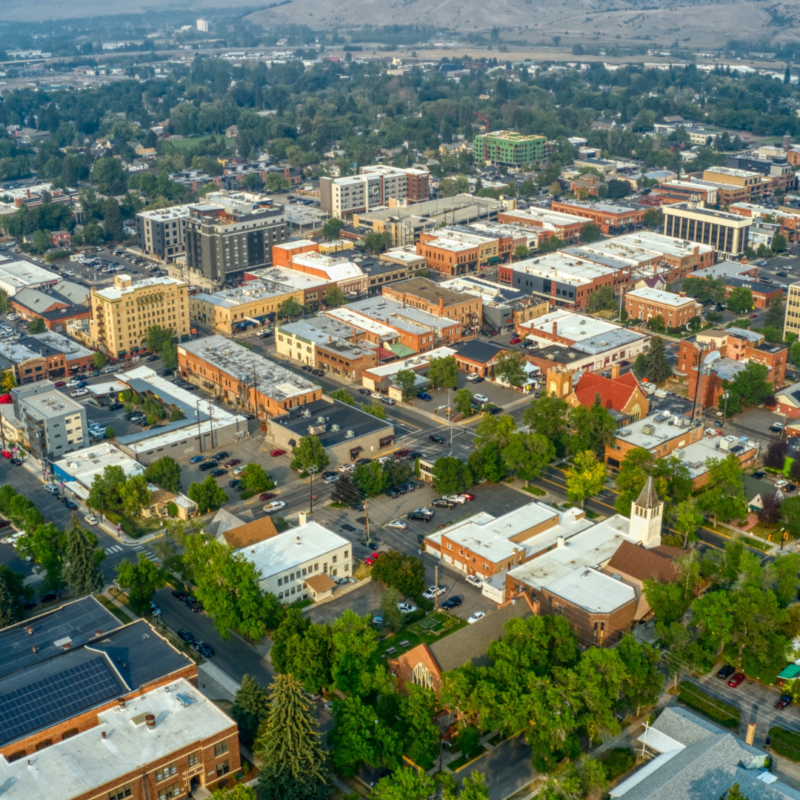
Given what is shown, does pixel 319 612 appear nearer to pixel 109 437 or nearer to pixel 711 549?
pixel 711 549

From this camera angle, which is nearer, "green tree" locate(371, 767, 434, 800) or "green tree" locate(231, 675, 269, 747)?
"green tree" locate(371, 767, 434, 800)

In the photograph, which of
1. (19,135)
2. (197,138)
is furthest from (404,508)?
(19,135)

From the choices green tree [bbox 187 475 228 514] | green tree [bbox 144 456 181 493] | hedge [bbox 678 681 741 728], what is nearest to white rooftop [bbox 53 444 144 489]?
green tree [bbox 144 456 181 493]

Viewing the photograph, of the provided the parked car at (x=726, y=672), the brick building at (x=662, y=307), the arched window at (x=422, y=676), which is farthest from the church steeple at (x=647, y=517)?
the brick building at (x=662, y=307)

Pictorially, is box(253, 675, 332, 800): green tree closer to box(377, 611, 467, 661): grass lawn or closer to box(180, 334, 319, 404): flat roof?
box(377, 611, 467, 661): grass lawn

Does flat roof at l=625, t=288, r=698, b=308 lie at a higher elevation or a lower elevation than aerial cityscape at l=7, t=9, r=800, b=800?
higher

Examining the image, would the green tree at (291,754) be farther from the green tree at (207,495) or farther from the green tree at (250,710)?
the green tree at (207,495)

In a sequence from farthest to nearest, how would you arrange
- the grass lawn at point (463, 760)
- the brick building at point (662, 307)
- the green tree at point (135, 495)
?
the brick building at point (662, 307) < the green tree at point (135, 495) < the grass lawn at point (463, 760)
